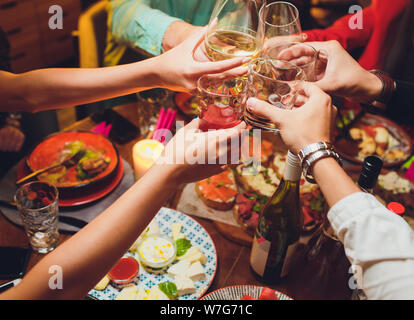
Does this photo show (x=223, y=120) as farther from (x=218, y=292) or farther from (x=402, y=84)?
(x=402, y=84)

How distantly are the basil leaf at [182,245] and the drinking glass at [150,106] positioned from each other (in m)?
0.71

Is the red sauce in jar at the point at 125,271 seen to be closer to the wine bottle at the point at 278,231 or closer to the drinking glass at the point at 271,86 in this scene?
the wine bottle at the point at 278,231

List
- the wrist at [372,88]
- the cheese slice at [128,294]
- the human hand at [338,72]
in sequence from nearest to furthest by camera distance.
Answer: the cheese slice at [128,294]
the human hand at [338,72]
the wrist at [372,88]

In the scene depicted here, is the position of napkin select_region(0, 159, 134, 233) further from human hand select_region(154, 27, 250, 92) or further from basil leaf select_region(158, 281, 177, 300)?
human hand select_region(154, 27, 250, 92)

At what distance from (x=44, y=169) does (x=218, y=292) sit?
0.92 m

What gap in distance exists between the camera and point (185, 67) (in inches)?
50.7

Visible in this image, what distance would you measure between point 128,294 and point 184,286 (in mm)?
194

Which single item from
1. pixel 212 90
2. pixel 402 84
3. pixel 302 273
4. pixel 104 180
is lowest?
pixel 302 273

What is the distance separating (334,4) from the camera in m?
4.36

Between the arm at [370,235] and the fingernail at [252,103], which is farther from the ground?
the fingernail at [252,103]

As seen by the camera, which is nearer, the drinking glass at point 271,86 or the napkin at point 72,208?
the drinking glass at point 271,86

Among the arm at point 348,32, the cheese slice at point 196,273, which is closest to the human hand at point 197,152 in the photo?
the cheese slice at point 196,273

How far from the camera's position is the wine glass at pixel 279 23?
127 cm
